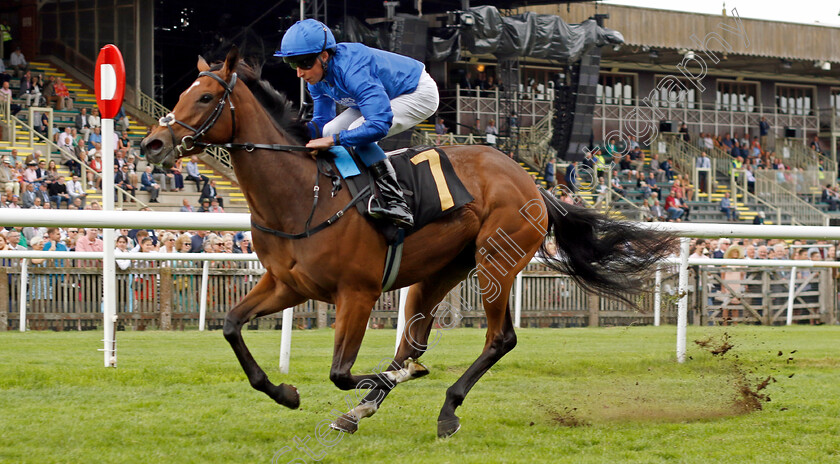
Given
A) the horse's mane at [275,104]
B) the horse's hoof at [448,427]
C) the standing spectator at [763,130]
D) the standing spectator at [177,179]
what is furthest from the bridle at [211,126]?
the standing spectator at [763,130]

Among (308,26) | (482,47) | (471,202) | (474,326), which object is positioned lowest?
(474,326)

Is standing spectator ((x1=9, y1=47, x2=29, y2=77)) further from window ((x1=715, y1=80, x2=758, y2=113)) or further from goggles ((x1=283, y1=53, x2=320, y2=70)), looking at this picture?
window ((x1=715, y1=80, x2=758, y2=113))

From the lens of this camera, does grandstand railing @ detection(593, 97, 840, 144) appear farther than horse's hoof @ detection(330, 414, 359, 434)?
Yes

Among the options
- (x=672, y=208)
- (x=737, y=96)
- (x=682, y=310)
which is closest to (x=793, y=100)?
(x=737, y=96)

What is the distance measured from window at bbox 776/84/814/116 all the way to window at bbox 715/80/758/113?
3.91 ft

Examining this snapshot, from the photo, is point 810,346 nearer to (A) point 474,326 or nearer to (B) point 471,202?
(A) point 474,326

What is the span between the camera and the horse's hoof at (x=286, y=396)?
428 centimetres

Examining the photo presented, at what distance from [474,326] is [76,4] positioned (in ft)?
46.7

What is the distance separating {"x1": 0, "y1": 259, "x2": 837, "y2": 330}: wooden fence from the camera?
10.2 m

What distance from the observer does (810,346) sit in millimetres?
9023

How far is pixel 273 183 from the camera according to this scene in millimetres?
4379

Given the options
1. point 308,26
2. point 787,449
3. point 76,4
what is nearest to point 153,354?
point 308,26

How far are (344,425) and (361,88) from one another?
5.18 feet

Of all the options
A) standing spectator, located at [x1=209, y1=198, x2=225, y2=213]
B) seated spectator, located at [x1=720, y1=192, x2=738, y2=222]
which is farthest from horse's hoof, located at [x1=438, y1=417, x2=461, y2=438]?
seated spectator, located at [x1=720, y1=192, x2=738, y2=222]
